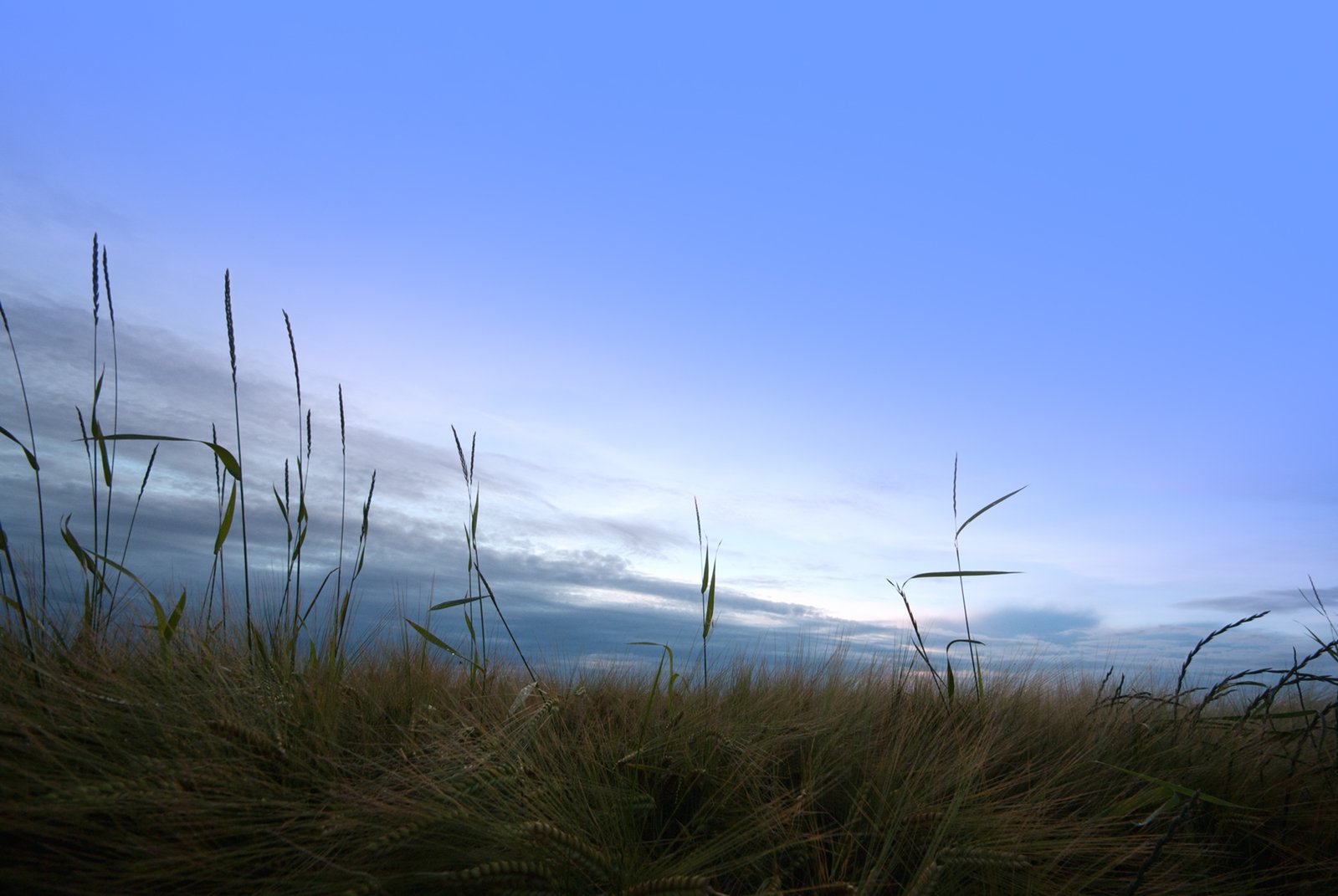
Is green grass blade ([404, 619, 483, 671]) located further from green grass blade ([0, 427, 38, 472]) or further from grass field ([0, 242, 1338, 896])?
green grass blade ([0, 427, 38, 472])

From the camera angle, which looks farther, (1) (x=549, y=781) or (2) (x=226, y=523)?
(2) (x=226, y=523)

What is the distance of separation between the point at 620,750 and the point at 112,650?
4.93 ft

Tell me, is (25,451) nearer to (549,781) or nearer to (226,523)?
(226,523)

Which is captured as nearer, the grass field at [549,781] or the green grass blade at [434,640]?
the grass field at [549,781]

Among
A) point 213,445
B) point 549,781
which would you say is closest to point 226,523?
point 213,445

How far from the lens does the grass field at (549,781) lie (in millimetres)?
1304

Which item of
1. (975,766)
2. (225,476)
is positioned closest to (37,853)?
(225,476)

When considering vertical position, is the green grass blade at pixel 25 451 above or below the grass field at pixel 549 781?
above

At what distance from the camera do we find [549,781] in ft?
5.20

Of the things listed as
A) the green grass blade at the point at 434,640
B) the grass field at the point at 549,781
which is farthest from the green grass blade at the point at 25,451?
the green grass blade at the point at 434,640

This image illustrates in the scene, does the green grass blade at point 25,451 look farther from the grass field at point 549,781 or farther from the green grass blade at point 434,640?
the green grass blade at point 434,640

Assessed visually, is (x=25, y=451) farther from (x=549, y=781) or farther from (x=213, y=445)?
(x=549, y=781)

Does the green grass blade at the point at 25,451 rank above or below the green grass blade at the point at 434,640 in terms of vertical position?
above

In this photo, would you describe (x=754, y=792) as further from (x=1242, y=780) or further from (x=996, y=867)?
(x=1242, y=780)
